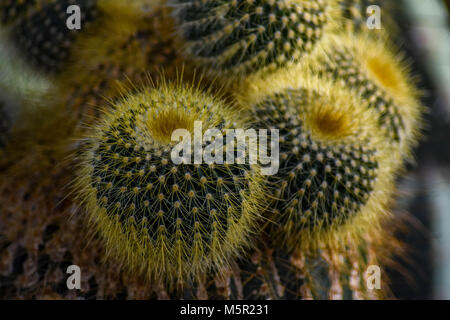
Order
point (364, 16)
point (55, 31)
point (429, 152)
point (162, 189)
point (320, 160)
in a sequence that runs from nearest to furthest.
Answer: point (162, 189) → point (320, 160) → point (55, 31) → point (364, 16) → point (429, 152)

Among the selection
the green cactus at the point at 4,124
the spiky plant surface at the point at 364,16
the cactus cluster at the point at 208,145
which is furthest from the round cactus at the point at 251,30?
the green cactus at the point at 4,124

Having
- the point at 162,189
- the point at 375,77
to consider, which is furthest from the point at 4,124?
the point at 375,77

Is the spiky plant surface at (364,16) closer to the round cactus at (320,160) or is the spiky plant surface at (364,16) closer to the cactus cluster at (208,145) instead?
the cactus cluster at (208,145)

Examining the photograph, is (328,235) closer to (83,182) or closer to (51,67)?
(83,182)

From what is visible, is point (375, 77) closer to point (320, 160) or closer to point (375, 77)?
point (375, 77)
